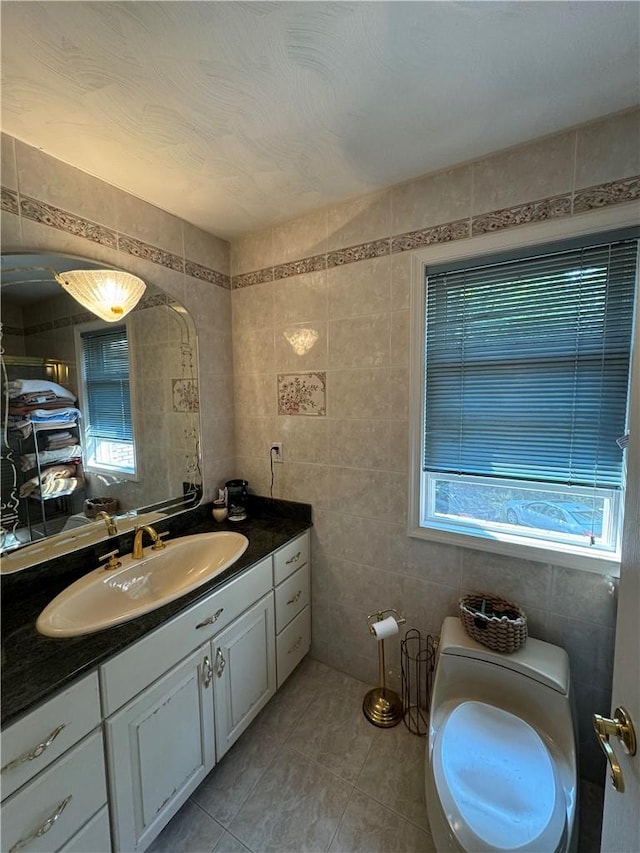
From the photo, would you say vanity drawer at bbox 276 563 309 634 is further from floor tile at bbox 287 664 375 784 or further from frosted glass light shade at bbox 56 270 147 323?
frosted glass light shade at bbox 56 270 147 323

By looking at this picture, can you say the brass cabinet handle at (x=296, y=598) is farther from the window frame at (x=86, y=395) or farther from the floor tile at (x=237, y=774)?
the window frame at (x=86, y=395)

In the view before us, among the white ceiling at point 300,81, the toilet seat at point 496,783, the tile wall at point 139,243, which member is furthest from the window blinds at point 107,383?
the toilet seat at point 496,783

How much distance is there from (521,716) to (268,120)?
7.53ft

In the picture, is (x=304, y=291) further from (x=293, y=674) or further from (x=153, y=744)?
(x=293, y=674)

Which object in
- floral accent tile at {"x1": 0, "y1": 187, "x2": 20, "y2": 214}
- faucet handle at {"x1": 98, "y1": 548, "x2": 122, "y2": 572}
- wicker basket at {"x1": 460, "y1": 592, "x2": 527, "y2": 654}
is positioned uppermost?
floral accent tile at {"x1": 0, "y1": 187, "x2": 20, "y2": 214}

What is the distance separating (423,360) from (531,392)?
0.45m

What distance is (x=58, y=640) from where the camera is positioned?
0.94 m

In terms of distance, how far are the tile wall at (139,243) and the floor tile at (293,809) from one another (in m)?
1.27

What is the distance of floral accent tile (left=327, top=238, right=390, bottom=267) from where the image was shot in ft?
5.04

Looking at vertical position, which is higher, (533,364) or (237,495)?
(533,364)

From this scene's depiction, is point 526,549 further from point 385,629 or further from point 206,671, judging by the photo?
point 206,671

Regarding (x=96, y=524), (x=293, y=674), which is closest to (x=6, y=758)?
(x=96, y=524)

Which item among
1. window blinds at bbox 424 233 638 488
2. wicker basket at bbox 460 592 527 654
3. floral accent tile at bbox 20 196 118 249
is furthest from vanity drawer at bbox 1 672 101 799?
floral accent tile at bbox 20 196 118 249

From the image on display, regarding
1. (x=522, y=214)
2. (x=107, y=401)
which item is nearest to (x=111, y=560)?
(x=107, y=401)
